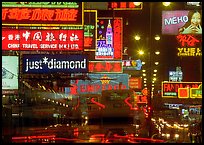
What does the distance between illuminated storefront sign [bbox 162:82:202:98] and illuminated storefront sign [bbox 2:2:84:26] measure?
21.6m

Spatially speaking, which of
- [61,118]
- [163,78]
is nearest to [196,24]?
[61,118]

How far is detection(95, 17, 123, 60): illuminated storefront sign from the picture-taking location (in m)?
16.4

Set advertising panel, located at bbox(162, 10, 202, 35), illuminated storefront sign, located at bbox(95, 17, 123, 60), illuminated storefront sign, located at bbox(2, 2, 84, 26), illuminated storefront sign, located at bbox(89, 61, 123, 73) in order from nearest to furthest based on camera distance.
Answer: illuminated storefront sign, located at bbox(2, 2, 84, 26) → advertising panel, located at bbox(162, 10, 202, 35) → illuminated storefront sign, located at bbox(95, 17, 123, 60) → illuminated storefront sign, located at bbox(89, 61, 123, 73)

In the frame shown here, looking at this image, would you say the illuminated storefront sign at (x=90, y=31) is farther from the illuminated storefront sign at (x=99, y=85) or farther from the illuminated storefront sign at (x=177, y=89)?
the illuminated storefront sign at (x=177, y=89)

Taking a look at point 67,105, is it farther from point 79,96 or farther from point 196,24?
point 196,24

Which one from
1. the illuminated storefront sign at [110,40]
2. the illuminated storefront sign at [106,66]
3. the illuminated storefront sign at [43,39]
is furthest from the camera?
the illuminated storefront sign at [106,66]

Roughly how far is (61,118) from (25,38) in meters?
14.5

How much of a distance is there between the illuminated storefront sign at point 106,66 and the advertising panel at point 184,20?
7.05 ft

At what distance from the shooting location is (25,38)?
1220 cm

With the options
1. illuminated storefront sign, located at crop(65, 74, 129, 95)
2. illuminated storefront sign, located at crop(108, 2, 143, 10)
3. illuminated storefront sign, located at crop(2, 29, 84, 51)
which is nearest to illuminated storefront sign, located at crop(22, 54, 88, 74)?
illuminated storefront sign, located at crop(2, 29, 84, 51)

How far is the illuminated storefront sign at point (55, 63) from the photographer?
11062 millimetres

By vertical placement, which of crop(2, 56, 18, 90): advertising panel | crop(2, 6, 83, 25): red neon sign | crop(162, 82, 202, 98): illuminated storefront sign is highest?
crop(2, 6, 83, 25): red neon sign

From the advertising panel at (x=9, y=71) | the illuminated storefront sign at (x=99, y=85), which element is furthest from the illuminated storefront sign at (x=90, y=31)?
the illuminated storefront sign at (x=99, y=85)

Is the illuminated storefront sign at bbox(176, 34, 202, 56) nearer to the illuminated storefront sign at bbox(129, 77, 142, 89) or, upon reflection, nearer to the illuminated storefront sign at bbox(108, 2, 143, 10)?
the illuminated storefront sign at bbox(108, 2, 143, 10)
